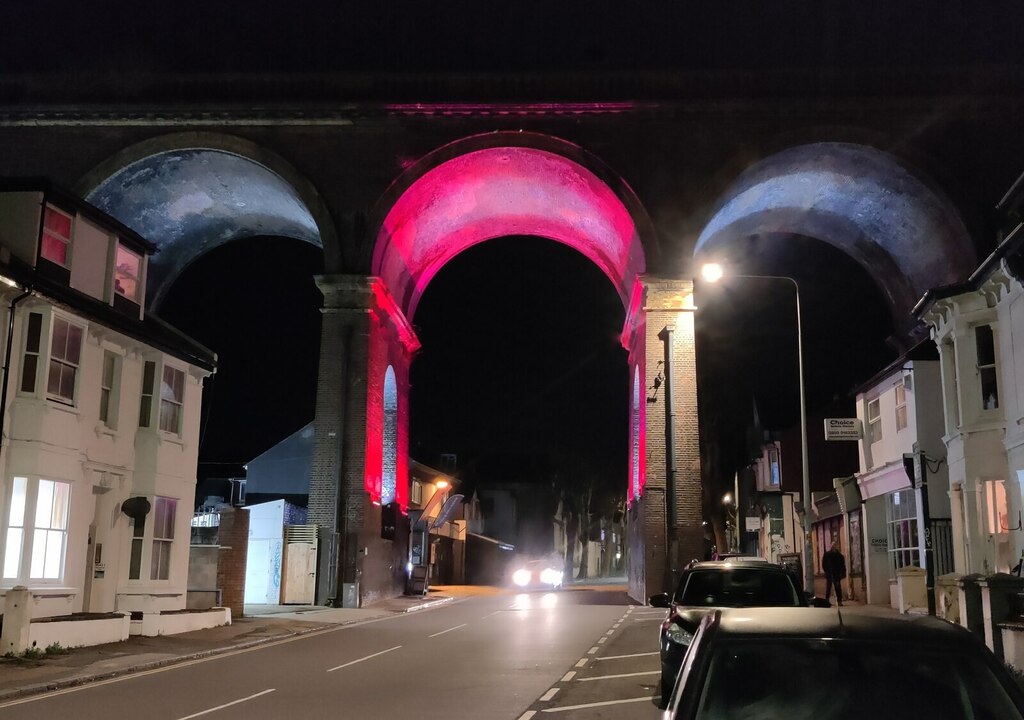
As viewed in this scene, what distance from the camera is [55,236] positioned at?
18156 millimetres

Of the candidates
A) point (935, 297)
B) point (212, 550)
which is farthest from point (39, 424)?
point (935, 297)

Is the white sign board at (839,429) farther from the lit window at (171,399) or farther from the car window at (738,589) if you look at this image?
the lit window at (171,399)

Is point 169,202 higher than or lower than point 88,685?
higher

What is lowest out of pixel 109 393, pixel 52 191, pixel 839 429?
pixel 109 393

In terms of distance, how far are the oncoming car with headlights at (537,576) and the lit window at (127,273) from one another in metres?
39.2

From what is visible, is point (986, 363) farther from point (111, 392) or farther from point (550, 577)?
point (550, 577)

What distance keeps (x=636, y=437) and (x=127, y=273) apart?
69.1ft

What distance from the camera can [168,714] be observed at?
10172 mm

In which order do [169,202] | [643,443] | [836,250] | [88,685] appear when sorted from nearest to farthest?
[88,685], [643,443], [169,202], [836,250]

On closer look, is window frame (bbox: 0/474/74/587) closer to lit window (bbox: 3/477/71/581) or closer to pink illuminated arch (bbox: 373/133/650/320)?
lit window (bbox: 3/477/71/581)

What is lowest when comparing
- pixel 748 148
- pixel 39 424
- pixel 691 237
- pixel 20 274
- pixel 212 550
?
pixel 212 550

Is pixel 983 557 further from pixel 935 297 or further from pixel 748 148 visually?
pixel 748 148

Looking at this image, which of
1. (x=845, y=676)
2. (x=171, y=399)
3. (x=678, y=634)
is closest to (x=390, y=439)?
(x=171, y=399)

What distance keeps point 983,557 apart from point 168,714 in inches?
635
